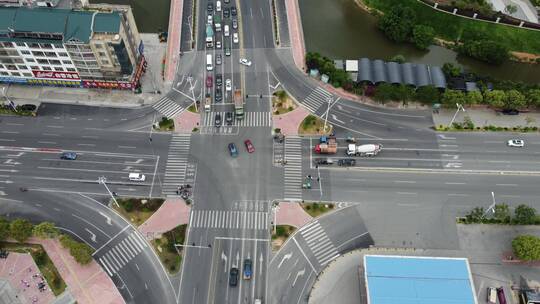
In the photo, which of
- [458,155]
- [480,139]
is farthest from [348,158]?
[480,139]

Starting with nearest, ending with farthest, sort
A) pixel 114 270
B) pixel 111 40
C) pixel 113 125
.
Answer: pixel 114 270, pixel 111 40, pixel 113 125

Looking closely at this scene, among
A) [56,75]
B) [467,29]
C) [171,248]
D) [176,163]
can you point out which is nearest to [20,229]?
[171,248]

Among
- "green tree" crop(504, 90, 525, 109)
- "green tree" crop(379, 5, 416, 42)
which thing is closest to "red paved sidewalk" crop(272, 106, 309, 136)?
"green tree" crop(379, 5, 416, 42)

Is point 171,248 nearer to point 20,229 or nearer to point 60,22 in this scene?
point 20,229

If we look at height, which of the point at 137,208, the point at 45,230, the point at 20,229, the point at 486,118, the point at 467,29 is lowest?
the point at 20,229

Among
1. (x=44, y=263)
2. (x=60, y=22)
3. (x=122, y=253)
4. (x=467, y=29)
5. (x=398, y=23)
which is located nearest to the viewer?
(x=44, y=263)

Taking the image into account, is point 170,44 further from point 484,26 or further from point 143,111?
point 484,26

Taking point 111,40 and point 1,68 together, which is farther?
point 1,68

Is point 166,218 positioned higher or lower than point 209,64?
lower
